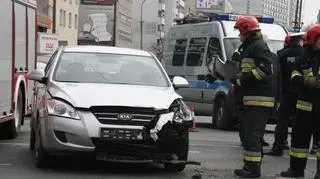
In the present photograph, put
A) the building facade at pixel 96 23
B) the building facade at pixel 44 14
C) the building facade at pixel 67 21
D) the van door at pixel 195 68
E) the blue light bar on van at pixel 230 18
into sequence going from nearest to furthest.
→ the blue light bar on van at pixel 230 18 → the van door at pixel 195 68 → the building facade at pixel 44 14 → the building facade at pixel 67 21 → the building facade at pixel 96 23

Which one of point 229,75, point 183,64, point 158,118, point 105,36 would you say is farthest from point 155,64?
point 105,36

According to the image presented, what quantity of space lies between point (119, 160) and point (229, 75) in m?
2.05

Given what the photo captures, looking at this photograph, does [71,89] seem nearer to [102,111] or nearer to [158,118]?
[102,111]

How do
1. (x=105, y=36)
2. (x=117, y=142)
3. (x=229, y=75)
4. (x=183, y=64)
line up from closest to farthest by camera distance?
(x=117, y=142), (x=229, y=75), (x=183, y=64), (x=105, y=36)

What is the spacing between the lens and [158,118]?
778 cm

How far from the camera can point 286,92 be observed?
1037 centimetres

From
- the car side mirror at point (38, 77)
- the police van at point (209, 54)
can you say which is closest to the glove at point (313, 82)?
the car side mirror at point (38, 77)

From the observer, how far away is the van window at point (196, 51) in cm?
1603

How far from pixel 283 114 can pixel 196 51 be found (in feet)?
20.3

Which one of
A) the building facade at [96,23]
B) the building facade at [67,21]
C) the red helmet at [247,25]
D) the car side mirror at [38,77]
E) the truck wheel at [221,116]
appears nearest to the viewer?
the red helmet at [247,25]

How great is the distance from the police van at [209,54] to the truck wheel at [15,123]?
4190 mm

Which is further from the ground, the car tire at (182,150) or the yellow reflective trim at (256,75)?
the yellow reflective trim at (256,75)

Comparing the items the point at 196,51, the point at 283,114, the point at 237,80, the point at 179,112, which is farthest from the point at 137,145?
the point at 196,51

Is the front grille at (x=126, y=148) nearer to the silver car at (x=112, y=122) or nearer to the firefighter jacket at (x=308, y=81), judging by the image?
the silver car at (x=112, y=122)
